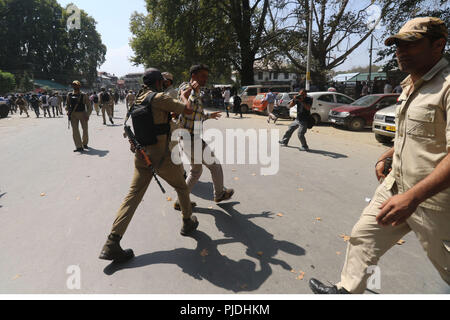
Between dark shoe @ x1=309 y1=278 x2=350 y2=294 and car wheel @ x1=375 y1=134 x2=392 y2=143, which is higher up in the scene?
car wheel @ x1=375 y1=134 x2=392 y2=143

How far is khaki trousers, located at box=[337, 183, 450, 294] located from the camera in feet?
5.40

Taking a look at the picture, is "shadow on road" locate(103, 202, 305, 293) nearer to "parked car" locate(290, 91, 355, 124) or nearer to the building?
"parked car" locate(290, 91, 355, 124)

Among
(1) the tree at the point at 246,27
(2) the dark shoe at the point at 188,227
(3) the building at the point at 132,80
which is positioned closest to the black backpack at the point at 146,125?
(2) the dark shoe at the point at 188,227

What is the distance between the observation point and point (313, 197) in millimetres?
4570

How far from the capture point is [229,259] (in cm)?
292

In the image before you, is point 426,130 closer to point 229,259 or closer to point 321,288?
point 321,288

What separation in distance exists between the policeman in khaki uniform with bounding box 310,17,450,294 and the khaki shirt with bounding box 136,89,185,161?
182 centimetres

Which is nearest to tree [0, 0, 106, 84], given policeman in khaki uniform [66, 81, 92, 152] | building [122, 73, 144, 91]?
building [122, 73, 144, 91]

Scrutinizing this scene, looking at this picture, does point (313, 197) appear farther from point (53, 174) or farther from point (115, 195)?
point (53, 174)


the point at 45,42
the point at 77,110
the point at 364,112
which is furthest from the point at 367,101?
the point at 45,42

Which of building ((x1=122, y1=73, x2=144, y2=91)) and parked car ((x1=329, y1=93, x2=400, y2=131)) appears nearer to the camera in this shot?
parked car ((x1=329, y1=93, x2=400, y2=131))

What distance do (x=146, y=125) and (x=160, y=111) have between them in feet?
0.64

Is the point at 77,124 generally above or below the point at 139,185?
above

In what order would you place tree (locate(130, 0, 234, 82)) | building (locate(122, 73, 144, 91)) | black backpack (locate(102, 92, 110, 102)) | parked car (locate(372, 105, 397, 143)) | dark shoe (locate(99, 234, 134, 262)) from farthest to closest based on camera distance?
building (locate(122, 73, 144, 91))
tree (locate(130, 0, 234, 82))
black backpack (locate(102, 92, 110, 102))
parked car (locate(372, 105, 397, 143))
dark shoe (locate(99, 234, 134, 262))
